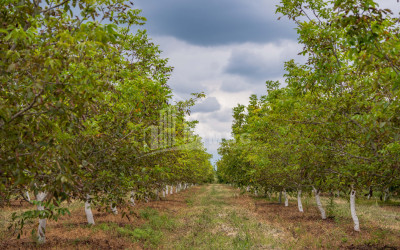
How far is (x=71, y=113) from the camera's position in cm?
458

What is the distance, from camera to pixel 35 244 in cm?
1178

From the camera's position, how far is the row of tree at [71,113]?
4100 millimetres

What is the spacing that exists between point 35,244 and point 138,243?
4.53 m

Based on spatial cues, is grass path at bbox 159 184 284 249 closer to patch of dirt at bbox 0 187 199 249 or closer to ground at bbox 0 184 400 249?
ground at bbox 0 184 400 249

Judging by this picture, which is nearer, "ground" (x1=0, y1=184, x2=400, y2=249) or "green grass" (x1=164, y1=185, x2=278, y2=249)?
"ground" (x1=0, y1=184, x2=400, y2=249)

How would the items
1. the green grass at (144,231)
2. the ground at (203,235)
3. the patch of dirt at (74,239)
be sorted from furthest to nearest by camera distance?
the green grass at (144,231), the ground at (203,235), the patch of dirt at (74,239)

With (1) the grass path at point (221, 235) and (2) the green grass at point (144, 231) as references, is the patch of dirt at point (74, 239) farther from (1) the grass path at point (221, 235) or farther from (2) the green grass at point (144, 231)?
(1) the grass path at point (221, 235)

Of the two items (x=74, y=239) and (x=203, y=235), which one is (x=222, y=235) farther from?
(x=74, y=239)

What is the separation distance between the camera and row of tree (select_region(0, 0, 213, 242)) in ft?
13.5

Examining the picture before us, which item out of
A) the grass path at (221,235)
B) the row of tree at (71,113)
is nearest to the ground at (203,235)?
the grass path at (221,235)

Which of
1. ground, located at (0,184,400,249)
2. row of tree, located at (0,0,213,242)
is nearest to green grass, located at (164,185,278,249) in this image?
ground, located at (0,184,400,249)

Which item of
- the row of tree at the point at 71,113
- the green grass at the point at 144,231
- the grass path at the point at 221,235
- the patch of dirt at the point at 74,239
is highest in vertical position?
the row of tree at the point at 71,113

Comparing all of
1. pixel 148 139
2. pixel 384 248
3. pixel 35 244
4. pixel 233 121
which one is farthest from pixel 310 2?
pixel 233 121

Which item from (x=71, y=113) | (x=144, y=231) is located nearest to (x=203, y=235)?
(x=144, y=231)
